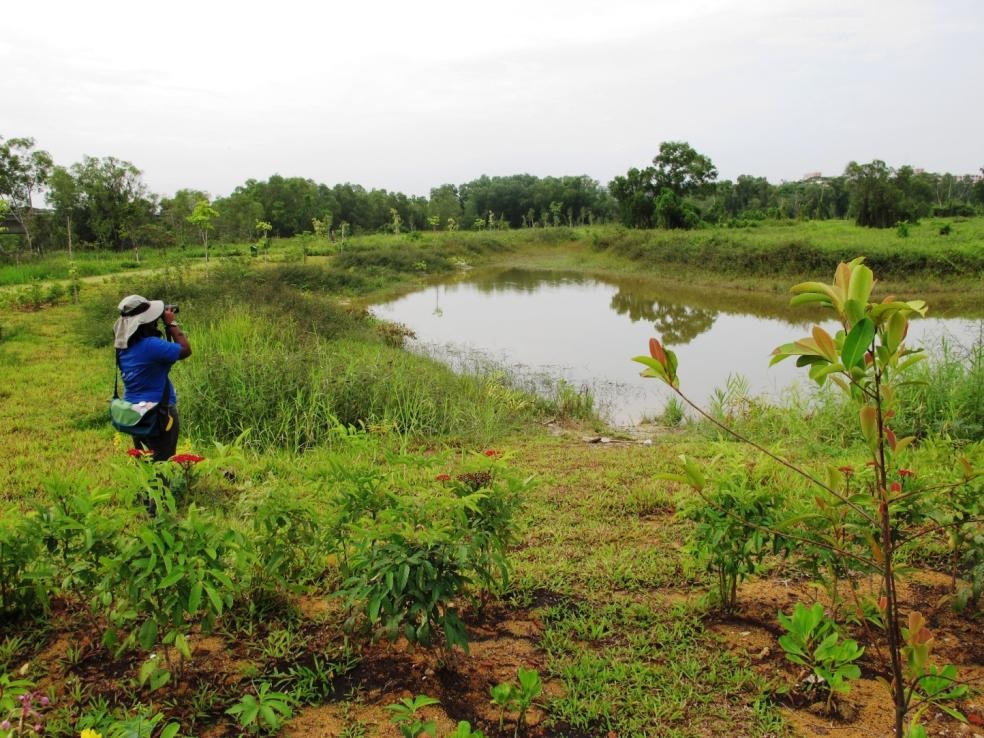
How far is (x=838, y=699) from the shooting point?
2.00 m

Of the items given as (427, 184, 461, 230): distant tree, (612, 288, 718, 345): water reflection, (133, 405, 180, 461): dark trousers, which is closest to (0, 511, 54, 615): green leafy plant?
(133, 405, 180, 461): dark trousers

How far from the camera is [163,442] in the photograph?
3.90 meters

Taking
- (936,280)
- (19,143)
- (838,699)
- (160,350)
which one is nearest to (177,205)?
(19,143)

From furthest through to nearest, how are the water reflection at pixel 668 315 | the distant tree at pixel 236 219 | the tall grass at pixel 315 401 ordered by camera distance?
the distant tree at pixel 236 219, the water reflection at pixel 668 315, the tall grass at pixel 315 401

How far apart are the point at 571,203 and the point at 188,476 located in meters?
47.3

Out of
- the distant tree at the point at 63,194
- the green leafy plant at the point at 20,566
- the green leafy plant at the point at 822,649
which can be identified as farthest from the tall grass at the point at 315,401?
the distant tree at the point at 63,194

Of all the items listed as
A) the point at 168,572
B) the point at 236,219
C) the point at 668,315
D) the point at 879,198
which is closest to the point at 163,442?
the point at 168,572

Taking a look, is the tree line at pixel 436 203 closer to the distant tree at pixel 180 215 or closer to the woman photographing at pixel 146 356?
the distant tree at pixel 180 215

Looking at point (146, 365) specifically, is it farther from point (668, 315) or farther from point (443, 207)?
point (443, 207)

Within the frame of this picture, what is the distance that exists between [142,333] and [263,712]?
266cm

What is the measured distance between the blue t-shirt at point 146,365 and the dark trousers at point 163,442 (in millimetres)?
195

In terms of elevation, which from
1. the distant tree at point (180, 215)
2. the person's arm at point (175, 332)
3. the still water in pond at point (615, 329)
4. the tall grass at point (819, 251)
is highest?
the distant tree at point (180, 215)

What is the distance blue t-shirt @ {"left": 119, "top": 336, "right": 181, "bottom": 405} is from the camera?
3.74 meters

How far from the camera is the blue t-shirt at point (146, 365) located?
3736 millimetres
